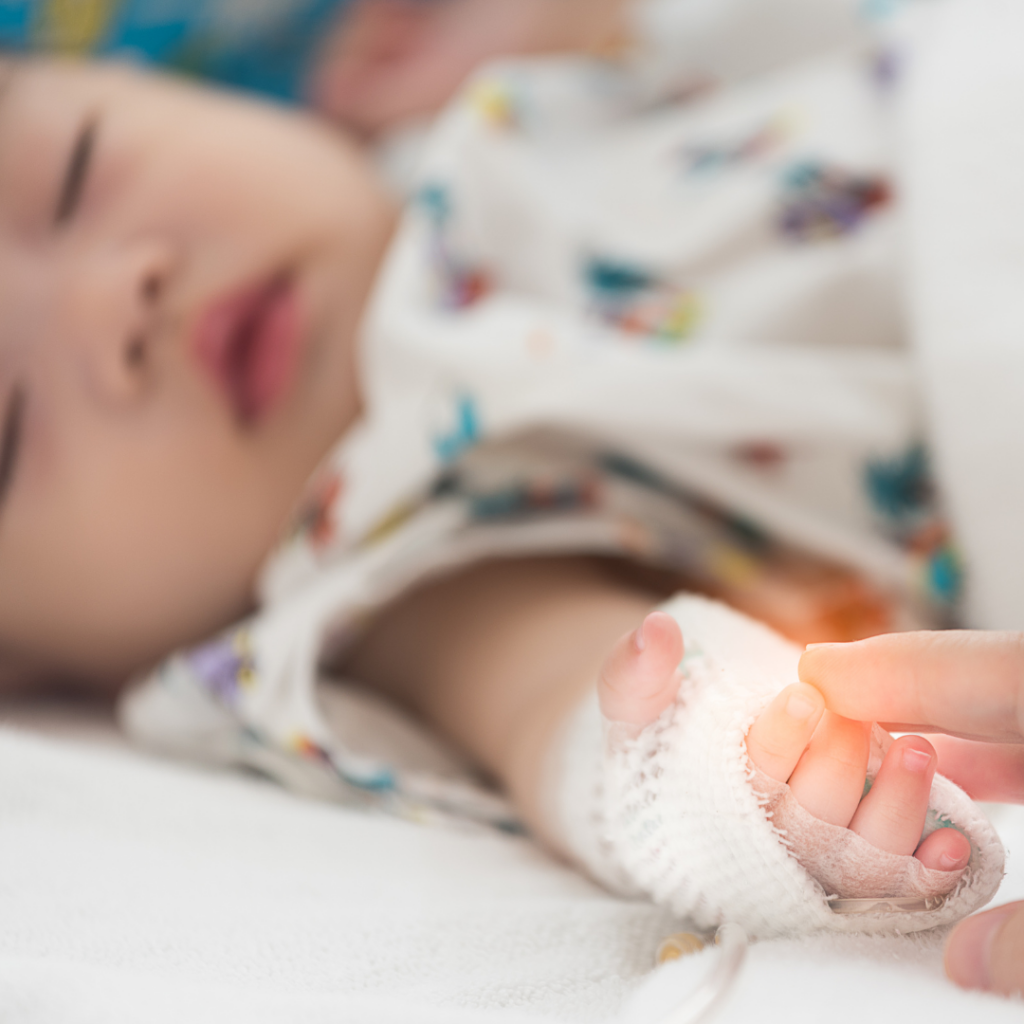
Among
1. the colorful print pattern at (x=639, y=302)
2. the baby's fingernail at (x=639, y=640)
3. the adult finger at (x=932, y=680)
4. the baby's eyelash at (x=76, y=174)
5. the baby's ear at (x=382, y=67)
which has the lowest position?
the baby's fingernail at (x=639, y=640)

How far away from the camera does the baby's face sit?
0.77m

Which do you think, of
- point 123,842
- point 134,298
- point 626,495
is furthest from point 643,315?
point 123,842

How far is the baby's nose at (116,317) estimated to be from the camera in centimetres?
76

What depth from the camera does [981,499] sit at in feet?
1.86

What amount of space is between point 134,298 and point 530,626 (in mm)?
398

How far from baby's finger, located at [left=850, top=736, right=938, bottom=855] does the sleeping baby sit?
224 mm

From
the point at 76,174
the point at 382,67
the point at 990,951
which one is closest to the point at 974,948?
the point at 990,951

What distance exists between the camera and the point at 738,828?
368mm

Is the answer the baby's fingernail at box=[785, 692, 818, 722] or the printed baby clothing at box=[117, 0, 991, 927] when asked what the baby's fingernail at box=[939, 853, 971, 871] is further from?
the printed baby clothing at box=[117, 0, 991, 927]

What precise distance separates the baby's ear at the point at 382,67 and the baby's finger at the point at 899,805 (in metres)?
1.09

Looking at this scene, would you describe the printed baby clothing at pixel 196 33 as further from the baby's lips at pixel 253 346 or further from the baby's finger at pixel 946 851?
the baby's finger at pixel 946 851

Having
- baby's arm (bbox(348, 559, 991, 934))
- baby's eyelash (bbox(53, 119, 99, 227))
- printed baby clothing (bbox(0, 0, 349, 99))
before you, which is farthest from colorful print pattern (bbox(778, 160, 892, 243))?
printed baby clothing (bbox(0, 0, 349, 99))

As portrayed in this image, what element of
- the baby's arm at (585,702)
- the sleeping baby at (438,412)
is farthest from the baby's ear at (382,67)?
the baby's arm at (585,702)

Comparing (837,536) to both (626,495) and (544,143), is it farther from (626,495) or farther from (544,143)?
(544,143)
